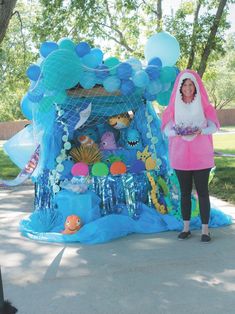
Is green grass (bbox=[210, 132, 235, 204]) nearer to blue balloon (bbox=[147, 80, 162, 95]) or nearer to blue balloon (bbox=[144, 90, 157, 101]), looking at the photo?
blue balloon (bbox=[144, 90, 157, 101])

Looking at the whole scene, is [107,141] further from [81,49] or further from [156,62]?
[81,49]

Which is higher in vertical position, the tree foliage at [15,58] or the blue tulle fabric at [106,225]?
the tree foliage at [15,58]

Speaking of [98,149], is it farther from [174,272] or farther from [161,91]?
[174,272]

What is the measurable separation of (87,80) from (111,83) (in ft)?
1.00

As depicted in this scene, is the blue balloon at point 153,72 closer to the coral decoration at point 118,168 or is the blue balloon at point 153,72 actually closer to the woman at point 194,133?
the woman at point 194,133

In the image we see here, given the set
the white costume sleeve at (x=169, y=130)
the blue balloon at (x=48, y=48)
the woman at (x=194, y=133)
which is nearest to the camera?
the woman at (x=194, y=133)

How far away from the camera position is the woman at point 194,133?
209 inches

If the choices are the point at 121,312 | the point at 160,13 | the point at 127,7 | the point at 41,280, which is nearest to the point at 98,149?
the point at 41,280

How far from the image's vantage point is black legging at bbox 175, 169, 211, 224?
17.6ft

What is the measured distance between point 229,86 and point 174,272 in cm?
5044

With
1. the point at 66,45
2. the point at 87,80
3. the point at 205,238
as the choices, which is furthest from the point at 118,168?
the point at 66,45

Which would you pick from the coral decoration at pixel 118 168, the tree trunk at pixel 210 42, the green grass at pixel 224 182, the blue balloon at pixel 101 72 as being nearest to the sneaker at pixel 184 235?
the coral decoration at pixel 118 168

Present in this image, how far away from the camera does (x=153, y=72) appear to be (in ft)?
20.3

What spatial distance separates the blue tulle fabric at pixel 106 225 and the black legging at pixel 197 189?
47 cm
